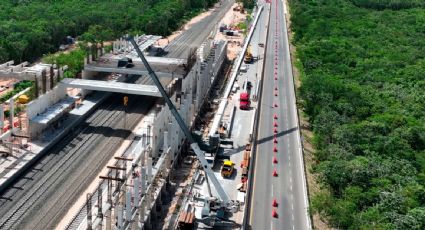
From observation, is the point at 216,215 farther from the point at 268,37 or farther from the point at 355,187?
the point at 268,37

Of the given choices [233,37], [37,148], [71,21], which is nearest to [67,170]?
[37,148]

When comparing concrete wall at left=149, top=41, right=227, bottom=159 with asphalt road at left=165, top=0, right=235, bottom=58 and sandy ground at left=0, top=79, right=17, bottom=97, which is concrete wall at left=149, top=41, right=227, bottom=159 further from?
sandy ground at left=0, top=79, right=17, bottom=97

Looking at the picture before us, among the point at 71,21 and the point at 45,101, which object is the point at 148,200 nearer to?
the point at 45,101

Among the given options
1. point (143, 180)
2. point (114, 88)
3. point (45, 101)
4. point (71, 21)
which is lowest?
point (143, 180)

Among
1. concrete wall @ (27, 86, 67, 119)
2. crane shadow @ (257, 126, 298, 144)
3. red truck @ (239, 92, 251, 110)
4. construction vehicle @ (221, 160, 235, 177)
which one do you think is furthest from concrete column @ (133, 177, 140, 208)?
red truck @ (239, 92, 251, 110)

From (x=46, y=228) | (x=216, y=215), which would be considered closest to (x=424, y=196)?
(x=216, y=215)

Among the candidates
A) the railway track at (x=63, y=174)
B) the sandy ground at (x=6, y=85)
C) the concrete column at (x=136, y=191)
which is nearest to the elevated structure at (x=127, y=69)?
the railway track at (x=63, y=174)
